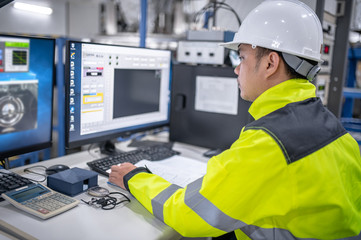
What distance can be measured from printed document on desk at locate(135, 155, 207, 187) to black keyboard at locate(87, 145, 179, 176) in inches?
1.4

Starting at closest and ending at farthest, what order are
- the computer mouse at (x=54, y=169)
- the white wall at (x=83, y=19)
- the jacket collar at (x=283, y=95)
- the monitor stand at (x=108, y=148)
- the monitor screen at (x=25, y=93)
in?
the jacket collar at (x=283, y=95) < the monitor screen at (x=25, y=93) < the computer mouse at (x=54, y=169) < the monitor stand at (x=108, y=148) < the white wall at (x=83, y=19)

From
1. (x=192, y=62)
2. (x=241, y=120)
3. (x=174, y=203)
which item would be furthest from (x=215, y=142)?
(x=174, y=203)

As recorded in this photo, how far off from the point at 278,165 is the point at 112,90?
78cm

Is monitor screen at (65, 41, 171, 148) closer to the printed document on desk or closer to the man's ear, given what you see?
the printed document on desk

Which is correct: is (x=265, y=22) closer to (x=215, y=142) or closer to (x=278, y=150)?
(x=278, y=150)

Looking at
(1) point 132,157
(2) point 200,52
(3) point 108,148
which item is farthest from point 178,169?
(2) point 200,52

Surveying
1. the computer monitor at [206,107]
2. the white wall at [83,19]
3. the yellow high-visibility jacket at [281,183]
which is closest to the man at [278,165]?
the yellow high-visibility jacket at [281,183]

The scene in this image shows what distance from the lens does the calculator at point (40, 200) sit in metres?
0.86

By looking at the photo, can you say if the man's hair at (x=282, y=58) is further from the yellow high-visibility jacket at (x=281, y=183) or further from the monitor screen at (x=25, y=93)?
the monitor screen at (x=25, y=93)

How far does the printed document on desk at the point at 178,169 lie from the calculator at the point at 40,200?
0.33m

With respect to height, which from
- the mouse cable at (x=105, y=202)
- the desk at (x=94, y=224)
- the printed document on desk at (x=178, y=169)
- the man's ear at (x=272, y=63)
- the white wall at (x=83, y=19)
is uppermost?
the white wall at (x=83, y=19)

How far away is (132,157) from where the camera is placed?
1.31m

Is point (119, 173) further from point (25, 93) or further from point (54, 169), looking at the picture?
point (25, 93)

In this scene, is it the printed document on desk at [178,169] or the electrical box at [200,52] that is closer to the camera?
the printed document on desk at [178,169]
